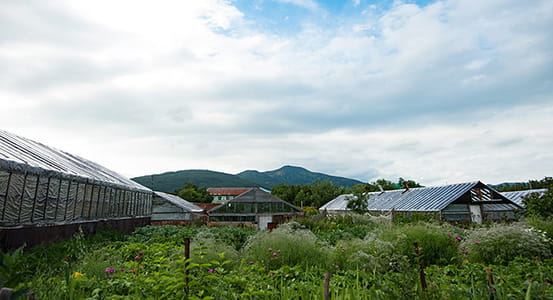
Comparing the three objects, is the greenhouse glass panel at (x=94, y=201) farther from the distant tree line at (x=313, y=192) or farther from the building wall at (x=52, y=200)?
the distant tree line at (x=313, y=192)

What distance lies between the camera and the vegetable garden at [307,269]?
9.27 ft

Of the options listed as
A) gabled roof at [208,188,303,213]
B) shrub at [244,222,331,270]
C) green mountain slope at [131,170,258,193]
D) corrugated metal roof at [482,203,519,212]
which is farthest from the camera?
green mountain slope at [131,170,258,193]

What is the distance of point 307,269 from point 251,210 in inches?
784

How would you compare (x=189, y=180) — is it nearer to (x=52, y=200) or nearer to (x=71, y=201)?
(x=71, y=201)

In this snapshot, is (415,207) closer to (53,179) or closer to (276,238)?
(276,238)

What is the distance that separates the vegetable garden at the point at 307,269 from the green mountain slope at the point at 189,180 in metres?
104

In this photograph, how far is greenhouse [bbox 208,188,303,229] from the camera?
2369 cm

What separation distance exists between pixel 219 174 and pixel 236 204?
125m

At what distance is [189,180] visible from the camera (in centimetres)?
11906

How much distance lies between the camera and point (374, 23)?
6672 mm

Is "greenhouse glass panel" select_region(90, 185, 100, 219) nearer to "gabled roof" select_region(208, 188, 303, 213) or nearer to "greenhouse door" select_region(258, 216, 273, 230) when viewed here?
"gabled roof" select_region(208, 188, 303, 213)

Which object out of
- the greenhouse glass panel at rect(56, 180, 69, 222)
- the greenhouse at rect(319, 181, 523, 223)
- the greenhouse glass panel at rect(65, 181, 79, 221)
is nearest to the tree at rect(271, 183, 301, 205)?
the greenhouse at rect(319, 181, 523, 223)

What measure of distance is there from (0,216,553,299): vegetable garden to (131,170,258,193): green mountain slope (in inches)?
4100

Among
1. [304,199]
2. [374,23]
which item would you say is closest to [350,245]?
[374,23]
